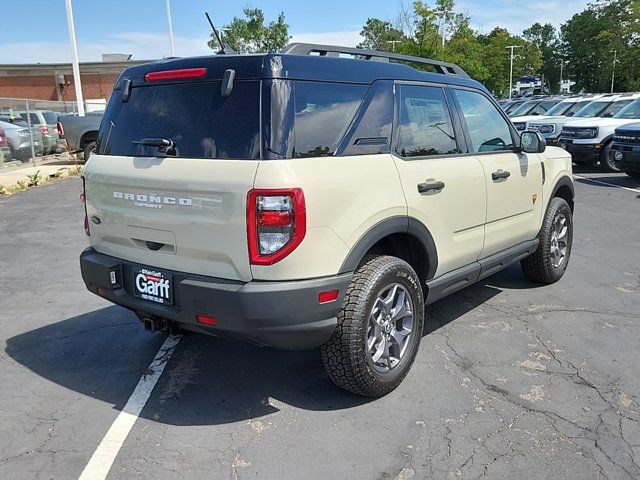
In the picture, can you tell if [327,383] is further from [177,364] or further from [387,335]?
[177,364]

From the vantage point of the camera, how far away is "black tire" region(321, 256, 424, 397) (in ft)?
10.3

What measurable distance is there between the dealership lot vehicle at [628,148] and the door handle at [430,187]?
32.5ft

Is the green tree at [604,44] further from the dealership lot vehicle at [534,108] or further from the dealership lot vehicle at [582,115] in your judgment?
the dealership lot vehicle at [582,115]

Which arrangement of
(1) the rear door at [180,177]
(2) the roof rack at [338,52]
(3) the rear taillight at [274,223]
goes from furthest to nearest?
(2) the roof rack at [338,52]
(1) the rear door at [180,177]
(3) the rear taillight at [274,223]

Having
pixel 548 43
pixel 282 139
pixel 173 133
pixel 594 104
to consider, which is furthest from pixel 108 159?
pixel 548 43

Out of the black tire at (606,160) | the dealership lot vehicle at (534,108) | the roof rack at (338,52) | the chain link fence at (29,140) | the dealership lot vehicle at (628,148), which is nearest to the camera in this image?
the roof rack at (338,52)

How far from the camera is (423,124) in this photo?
384cm

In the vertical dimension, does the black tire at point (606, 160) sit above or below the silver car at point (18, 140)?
below

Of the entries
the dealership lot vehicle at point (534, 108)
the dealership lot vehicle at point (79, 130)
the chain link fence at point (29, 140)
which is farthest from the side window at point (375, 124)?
the dealership lot vehicle at point (534, 108)

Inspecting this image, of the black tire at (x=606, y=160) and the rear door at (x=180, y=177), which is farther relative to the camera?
the black tire at (x=606, y=160)

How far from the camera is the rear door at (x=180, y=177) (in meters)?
2.90

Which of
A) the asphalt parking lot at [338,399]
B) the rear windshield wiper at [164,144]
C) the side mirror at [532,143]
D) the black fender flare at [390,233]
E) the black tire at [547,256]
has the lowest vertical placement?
the asphalt parking lot at [338,399]

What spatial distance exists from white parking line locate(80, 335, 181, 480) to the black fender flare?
4.91ft

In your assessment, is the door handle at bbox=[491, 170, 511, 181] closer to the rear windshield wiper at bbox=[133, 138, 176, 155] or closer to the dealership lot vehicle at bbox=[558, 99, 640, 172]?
the rear windshield wiper at bbox=[133, 138, 176, 155]
